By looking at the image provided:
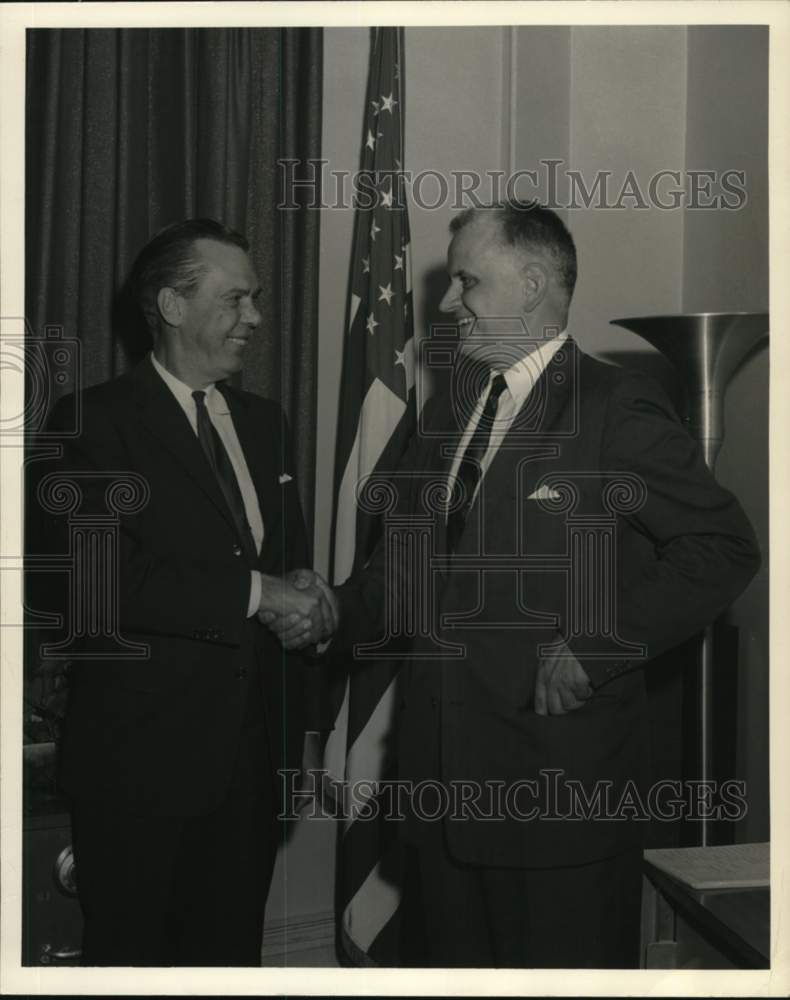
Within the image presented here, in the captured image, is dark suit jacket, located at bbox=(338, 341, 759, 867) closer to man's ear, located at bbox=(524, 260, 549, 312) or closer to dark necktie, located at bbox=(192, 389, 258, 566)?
man's ear, located at bbox=(524, 260, 549, 312)

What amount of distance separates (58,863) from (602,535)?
1.17 metres

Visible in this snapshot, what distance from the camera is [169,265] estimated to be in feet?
6.58

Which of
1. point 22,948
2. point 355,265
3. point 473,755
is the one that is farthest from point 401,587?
point 22,948

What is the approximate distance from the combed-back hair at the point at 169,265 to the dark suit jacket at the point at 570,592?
0.64m

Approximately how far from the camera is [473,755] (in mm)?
2006

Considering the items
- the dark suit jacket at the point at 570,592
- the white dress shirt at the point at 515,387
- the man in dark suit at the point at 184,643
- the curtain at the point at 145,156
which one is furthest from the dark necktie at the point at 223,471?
the white dress shirt at the point at 515,387

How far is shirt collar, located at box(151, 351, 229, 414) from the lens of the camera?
79.2 inches

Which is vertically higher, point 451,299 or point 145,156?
point 145,156

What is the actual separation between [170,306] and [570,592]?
2.96 feet

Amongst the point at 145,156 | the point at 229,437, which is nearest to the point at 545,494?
the point at 229,437

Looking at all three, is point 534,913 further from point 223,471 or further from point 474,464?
point 223,471

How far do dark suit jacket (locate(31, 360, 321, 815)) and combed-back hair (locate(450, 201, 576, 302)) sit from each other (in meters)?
0.70

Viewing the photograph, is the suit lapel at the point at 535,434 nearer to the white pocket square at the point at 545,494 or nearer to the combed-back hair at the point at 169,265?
Result: the white pocket square at the point at 545,494

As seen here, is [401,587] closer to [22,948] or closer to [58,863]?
[58,863]
